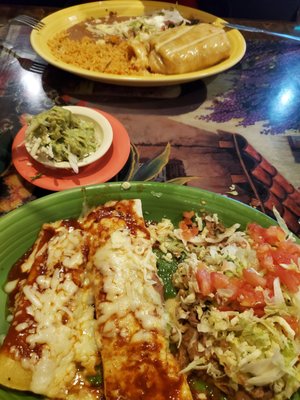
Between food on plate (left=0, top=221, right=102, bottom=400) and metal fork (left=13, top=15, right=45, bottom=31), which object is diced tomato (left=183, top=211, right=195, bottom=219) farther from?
metal fork (left=13, top=15, right=45, bottom=31)

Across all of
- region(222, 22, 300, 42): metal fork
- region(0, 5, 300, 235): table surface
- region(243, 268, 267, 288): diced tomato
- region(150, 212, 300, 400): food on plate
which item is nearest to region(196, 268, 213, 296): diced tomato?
region(150, 212, 300, 400): food on plate

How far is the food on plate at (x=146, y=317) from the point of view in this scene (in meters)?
1.70

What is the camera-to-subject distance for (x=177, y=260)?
224cm

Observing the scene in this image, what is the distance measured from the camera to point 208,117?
317 cm

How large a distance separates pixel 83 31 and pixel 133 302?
112 inches

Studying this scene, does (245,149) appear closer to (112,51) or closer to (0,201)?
(112,51)

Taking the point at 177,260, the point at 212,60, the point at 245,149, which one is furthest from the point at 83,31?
the point at 177,260

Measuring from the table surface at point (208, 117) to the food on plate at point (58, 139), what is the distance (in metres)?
0.21

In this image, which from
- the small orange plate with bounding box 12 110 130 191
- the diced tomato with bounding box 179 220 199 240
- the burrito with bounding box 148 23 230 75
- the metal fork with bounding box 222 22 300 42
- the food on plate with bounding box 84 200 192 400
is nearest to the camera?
the food on plate with bounding box 84 200 192 400

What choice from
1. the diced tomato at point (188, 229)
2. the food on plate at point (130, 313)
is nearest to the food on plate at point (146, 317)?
the food on plate at point (130, 313)

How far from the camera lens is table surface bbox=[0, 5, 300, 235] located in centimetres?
265

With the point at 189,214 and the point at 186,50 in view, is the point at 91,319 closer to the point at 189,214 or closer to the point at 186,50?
the point at 189,214

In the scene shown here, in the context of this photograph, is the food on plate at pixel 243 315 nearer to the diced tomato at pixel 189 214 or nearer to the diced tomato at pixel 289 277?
the diced tomato at pixel 289 277

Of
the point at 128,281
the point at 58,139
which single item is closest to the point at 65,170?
the point at 58,139
